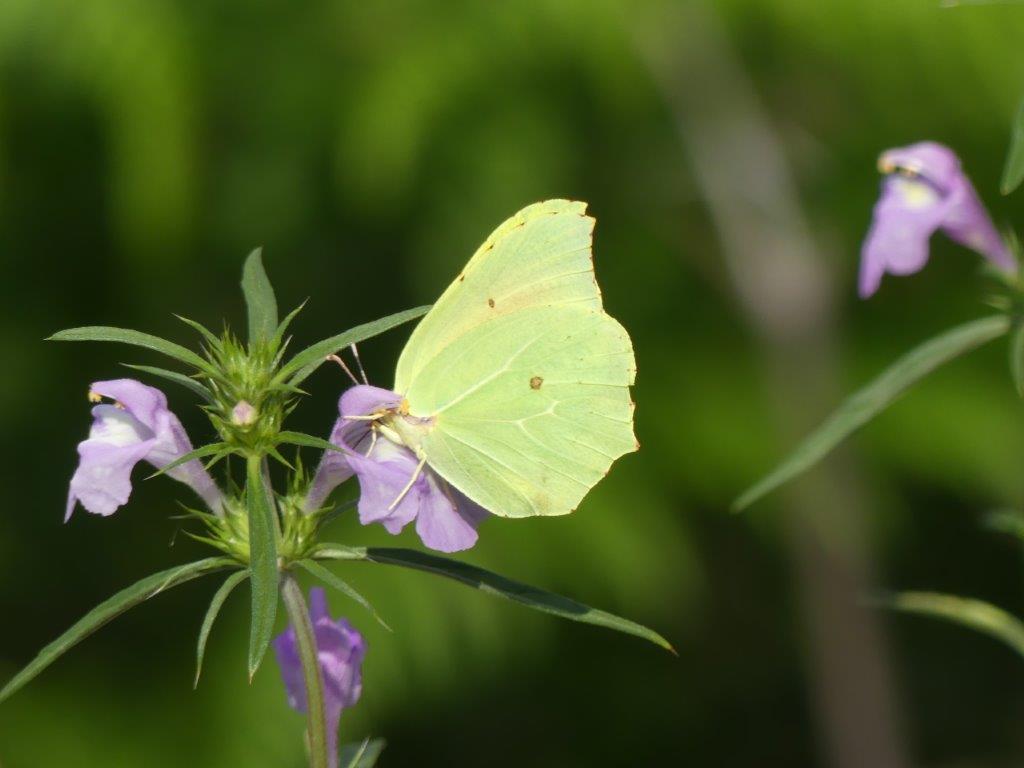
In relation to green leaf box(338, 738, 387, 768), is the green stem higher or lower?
higher

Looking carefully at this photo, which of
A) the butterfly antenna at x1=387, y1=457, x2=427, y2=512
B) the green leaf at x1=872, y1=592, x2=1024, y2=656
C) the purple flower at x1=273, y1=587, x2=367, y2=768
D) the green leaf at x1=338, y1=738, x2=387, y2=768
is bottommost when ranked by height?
the green leaf at x1=872, y1=592, x2=1024, y2=656

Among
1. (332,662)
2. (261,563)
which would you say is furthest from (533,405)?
(261,563)

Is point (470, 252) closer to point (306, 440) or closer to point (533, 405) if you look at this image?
point (533, 405)

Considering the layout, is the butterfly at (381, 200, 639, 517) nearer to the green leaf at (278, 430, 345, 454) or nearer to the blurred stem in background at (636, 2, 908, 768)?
the green leaf at (278, 430, 345, 454)

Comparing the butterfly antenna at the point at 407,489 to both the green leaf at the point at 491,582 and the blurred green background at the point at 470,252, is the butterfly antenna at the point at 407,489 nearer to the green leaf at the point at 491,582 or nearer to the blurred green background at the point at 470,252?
the green leaf at the point at 491,582

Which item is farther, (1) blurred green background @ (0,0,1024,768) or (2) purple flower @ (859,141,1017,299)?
(1) blurred green background @ (0,0,1024,768)

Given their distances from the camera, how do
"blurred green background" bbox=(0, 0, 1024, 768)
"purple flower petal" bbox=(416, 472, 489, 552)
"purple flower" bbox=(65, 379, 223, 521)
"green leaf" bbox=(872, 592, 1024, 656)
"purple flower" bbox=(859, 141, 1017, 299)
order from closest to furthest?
"purple flower" bbox=(65, 379, 223, 521)
"purple flower petal" bbox=(416, 472, 489, 552)
"green leaf" bbox=(872, 592, 1024, 656)
"purple flower" bbox=(859, 141, 1017, 299)
"blurred green background" bbox=(0, 0, 1024, 768)

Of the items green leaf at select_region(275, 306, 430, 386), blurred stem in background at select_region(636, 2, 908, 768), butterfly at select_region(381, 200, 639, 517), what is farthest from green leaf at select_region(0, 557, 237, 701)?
blurred stem in background at select_region(636, 2, 908, 768)

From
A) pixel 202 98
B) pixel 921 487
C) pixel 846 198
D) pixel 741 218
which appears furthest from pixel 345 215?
pixel 921 487
